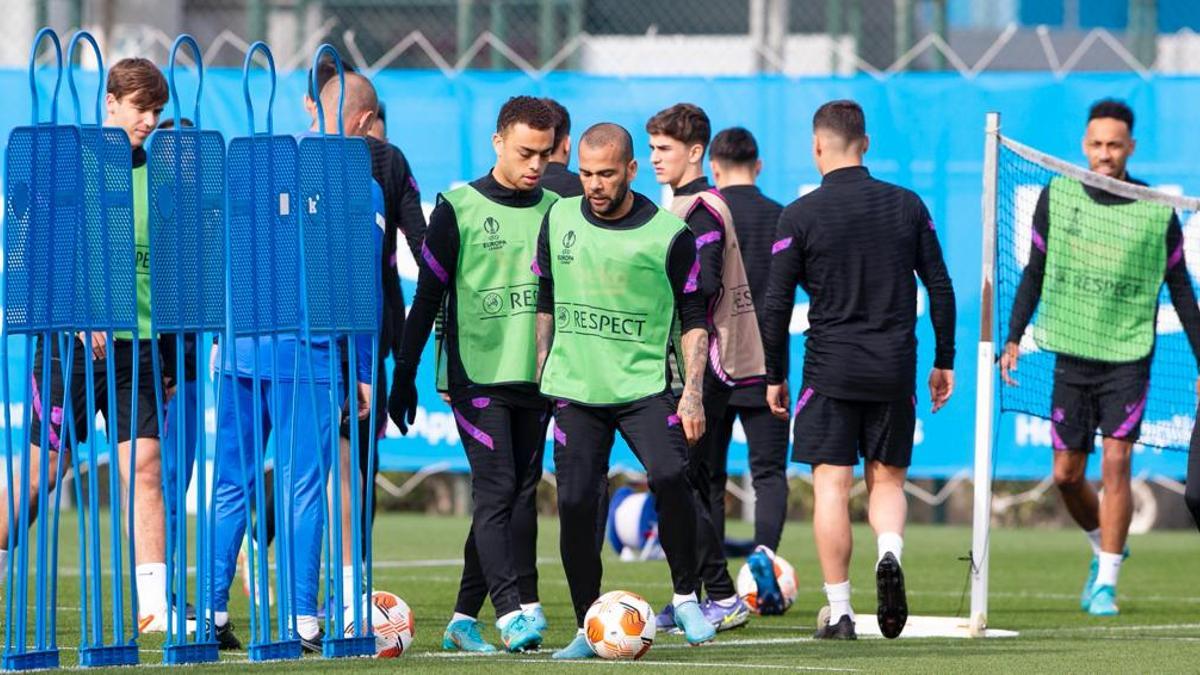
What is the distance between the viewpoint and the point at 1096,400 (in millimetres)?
10461

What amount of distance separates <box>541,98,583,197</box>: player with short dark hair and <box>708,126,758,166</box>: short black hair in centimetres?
144

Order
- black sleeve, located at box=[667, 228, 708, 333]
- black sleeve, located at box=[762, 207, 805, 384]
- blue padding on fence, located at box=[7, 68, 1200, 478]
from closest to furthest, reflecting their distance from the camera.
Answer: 1. black sleeve, located at box=[667, 228, 708, 333]
2. black sleeve, located at box=[762, 207, 805, 384]
3. blue padding on fence, located at box=[7, 68, 1200, 478]

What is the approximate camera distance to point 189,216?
6.72 metres

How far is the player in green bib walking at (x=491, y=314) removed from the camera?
791 centimetres

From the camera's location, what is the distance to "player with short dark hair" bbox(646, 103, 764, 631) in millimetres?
8719

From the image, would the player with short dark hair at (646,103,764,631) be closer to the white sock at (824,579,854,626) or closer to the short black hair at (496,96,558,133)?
the white sock at (824,579,854,626)

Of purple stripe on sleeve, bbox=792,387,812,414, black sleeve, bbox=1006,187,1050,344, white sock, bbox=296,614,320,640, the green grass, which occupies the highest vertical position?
black sleeve, bbox=1006,187,1050,344

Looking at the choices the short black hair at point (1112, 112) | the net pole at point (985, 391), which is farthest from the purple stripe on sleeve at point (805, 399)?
the short black hair at point (1112, 112)

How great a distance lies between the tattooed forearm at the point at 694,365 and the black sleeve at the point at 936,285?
4.42ft

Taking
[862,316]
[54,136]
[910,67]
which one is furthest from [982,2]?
[54,136]

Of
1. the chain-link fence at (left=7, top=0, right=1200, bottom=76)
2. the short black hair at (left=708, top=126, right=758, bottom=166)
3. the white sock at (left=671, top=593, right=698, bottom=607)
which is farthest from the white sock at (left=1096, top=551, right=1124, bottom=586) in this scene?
the chain-link fence at (left=7, top=0, right=1200, bottom=76)

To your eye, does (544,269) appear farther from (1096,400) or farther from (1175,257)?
(1175,257)

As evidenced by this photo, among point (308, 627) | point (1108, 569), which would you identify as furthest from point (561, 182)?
point (1108, 569)

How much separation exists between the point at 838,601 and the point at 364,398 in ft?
6.60
